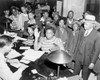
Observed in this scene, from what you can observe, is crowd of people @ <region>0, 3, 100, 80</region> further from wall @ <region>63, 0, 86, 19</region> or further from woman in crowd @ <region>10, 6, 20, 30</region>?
wall @ <region>63, 0, 86, 19</region>

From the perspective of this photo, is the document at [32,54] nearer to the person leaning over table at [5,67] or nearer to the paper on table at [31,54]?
the paper on table at [31,54]

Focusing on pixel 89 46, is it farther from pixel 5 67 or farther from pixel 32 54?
pixel 5 67

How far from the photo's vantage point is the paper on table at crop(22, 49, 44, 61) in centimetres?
303

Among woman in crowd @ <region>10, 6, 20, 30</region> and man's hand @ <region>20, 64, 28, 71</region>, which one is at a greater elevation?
woman in crowd @ <region>10, 6, 20, 30</region>

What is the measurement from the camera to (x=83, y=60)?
3176 mm

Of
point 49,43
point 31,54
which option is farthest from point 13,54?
point 49,43

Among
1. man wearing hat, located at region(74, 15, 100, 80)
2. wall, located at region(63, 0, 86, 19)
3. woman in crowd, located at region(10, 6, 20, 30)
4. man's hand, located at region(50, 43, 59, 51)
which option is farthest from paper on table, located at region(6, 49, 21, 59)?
wall, located at region(63, 0, 86, 19)

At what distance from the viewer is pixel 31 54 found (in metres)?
3.20

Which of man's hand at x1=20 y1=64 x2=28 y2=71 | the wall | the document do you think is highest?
the wall

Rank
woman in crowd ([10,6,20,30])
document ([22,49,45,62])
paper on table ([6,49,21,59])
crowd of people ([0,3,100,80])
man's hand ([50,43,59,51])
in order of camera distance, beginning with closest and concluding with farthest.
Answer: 1. crowd of people ([0,3,100,80])
2. document ([22,49,45,62])
3. paper on table ([6,49,21,59])
4. man's hand ([50,43,59,51])
5. woman in crowd ([10,6,20,30])

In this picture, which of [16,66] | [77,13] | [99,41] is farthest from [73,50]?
[77,13]

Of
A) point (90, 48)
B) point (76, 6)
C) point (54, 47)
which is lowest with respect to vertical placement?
point (54, 47)

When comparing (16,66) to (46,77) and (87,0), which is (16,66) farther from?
(87,0)

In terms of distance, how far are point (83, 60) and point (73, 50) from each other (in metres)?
0.83
